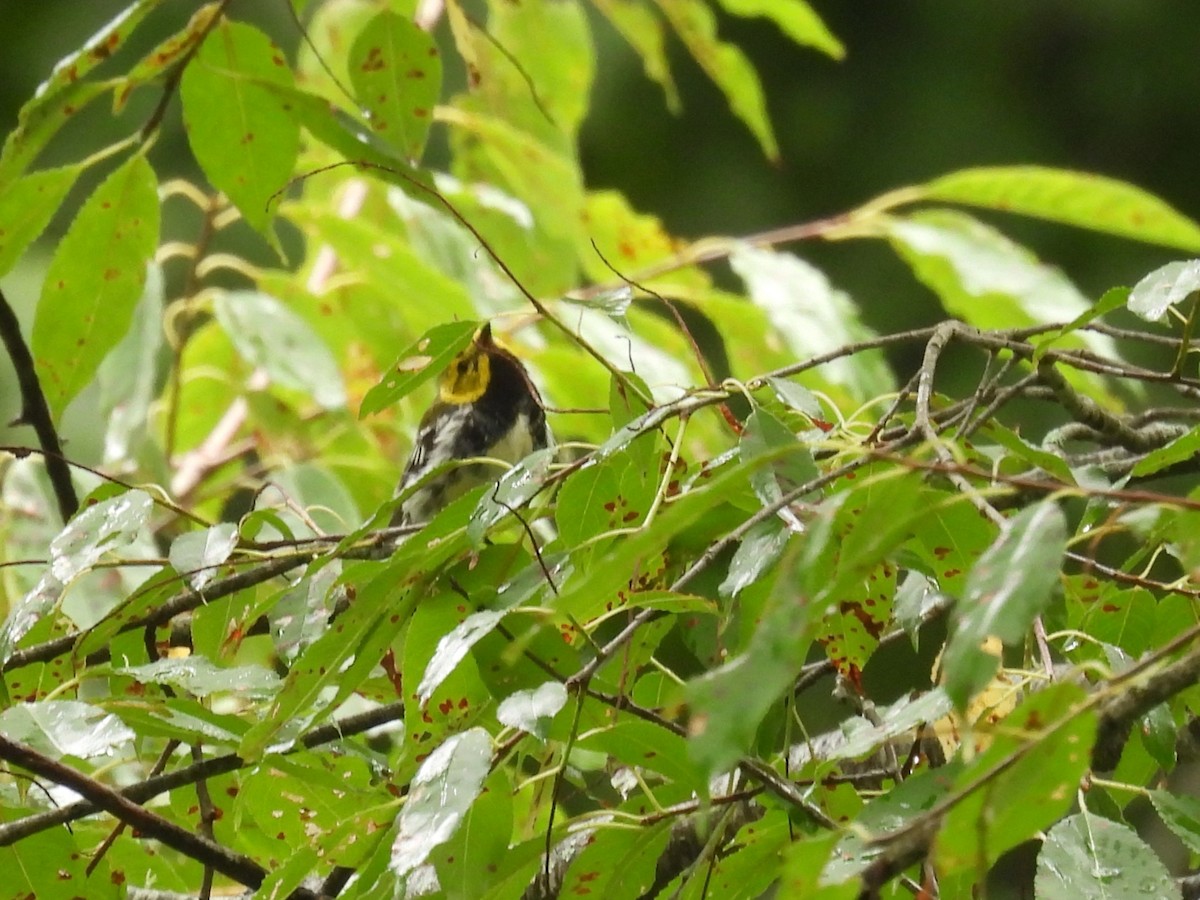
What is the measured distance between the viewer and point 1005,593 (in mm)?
375

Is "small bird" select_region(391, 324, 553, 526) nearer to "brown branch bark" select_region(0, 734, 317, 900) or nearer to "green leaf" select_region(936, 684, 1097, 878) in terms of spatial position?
"brown branch bark" select_region(0, 734, 317, 900)

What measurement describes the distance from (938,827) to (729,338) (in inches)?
36.1

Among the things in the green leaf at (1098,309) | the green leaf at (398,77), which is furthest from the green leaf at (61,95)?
the green leaf at (1098,309)

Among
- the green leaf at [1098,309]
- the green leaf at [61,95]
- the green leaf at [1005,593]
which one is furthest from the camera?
the green leaf at [61,95]

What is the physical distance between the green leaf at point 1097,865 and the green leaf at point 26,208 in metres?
0.62

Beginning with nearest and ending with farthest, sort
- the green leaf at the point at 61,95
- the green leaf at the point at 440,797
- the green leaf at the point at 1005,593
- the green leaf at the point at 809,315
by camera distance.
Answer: the green leaf at the point at 1005,593 → the green leaf at the point at 440,797 → the green leaf at the point at 61,95 → the green leaf at the point at 809,315

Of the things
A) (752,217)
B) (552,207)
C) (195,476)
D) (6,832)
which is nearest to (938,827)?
(6,832)

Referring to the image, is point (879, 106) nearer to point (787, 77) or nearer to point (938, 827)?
point (787, 77)

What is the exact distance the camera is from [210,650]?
733 millimetres

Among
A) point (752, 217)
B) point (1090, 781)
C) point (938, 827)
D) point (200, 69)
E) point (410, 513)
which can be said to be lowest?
point (752, 217)

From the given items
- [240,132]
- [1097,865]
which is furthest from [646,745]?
[240,132]

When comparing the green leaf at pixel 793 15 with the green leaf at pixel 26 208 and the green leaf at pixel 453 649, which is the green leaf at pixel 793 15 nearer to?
the green leaf at pixel 26 208

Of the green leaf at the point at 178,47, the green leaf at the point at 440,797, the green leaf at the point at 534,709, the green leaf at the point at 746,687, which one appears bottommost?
the green leaf at the point at 440,797

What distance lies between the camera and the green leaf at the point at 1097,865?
0.48 metres
